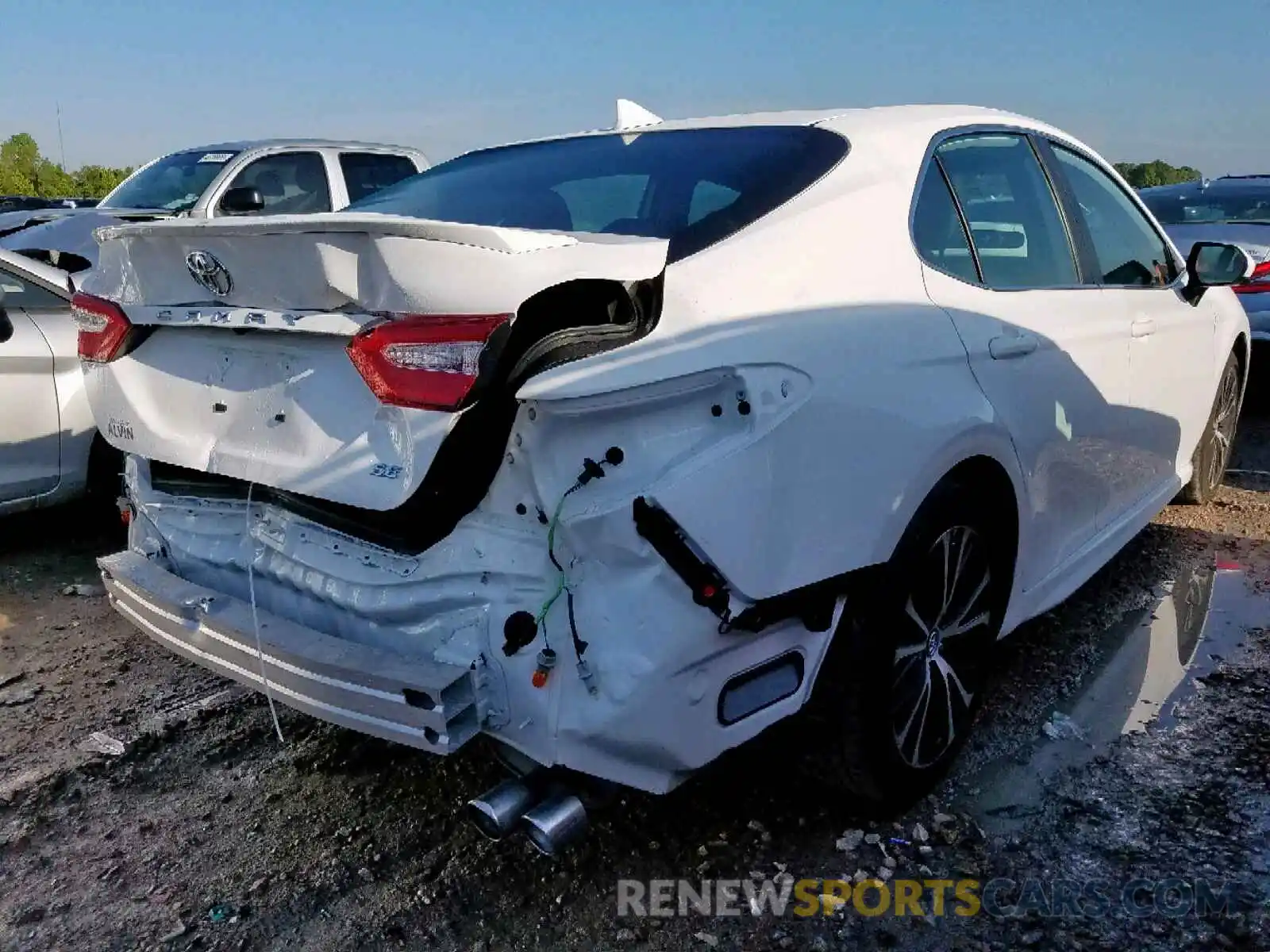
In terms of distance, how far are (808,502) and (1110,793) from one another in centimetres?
143

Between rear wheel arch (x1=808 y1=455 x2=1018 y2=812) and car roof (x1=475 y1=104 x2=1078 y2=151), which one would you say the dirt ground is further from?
car roof (x1=475 y1=104 x2=1078 y2=151)

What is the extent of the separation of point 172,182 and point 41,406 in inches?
174

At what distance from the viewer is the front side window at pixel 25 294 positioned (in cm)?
493

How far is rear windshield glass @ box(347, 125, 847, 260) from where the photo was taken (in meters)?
2.42

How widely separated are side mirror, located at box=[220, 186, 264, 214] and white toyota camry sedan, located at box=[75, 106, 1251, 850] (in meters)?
5.44

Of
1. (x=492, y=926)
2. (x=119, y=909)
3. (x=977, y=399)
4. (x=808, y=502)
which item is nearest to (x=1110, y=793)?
(x=977, y=399)

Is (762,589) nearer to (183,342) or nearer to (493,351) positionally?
(493,351)

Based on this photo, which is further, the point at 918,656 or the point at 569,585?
the point at 918,656

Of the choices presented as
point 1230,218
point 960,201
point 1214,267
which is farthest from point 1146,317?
point 1230,218

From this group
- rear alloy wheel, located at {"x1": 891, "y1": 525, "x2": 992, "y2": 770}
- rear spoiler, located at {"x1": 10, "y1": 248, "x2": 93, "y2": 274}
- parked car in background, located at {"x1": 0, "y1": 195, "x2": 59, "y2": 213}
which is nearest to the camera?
rear alloy wheel, located at {"x1": 891, "y1": 525, "x2": 992, "y2": 770}

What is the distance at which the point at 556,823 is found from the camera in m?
2.01

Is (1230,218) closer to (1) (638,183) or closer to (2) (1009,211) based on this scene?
(2) (1009,211)

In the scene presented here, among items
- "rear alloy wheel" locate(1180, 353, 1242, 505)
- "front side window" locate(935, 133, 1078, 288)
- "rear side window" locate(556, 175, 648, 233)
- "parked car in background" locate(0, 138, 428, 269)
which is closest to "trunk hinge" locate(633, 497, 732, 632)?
Result: "rear side window" locate(556, 175, 648, 233)

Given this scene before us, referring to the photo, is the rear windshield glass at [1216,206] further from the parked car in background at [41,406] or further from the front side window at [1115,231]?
the parked car in background at [41,406]
